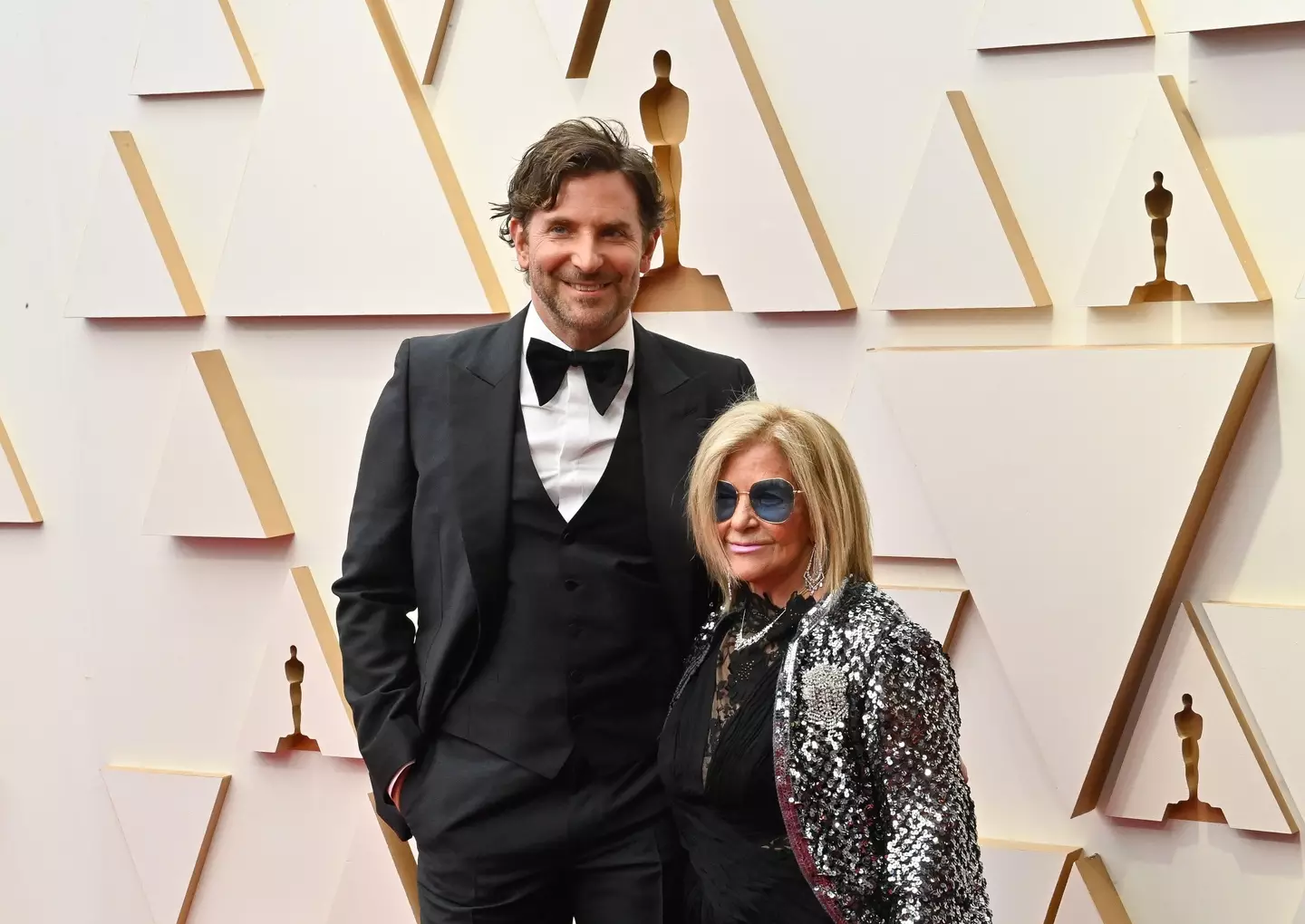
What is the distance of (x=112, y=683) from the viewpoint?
8.62 ft

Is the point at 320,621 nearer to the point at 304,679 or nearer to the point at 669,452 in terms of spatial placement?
the point at 304,679

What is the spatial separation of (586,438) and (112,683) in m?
1.35

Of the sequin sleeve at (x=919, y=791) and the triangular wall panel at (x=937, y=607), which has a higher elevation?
the triangular wall panel at (x=937, y=607)

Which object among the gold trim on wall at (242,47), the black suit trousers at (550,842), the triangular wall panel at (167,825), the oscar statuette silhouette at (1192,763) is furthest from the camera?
the triangular wall panel at (167,825)

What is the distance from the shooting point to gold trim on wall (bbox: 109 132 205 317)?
251cm

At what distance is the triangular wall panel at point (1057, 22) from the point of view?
6.40 feet

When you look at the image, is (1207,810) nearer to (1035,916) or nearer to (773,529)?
(1035,916)

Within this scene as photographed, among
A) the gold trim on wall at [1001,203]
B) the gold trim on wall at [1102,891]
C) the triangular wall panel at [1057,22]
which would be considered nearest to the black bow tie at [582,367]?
the gold trim on wall at [1001,203]

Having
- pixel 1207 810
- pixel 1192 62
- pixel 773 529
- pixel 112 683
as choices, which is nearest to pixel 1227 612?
pixel 1207 810

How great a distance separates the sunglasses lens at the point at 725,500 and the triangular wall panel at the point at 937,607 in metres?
0.75

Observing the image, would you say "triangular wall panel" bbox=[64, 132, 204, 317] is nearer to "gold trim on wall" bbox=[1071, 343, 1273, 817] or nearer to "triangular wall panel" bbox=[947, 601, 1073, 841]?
"triangular wall panel" bbox=[947, 601, 1073, 841]

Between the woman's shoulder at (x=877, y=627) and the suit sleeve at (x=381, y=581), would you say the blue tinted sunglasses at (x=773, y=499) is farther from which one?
the suit sleeve at (x=381, y=581)

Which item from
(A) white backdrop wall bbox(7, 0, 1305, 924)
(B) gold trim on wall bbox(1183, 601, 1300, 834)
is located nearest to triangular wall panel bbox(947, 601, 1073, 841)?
(A) white backdrop wall bbox(7, 0, 1305, 924)

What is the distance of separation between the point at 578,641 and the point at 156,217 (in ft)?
4.31
